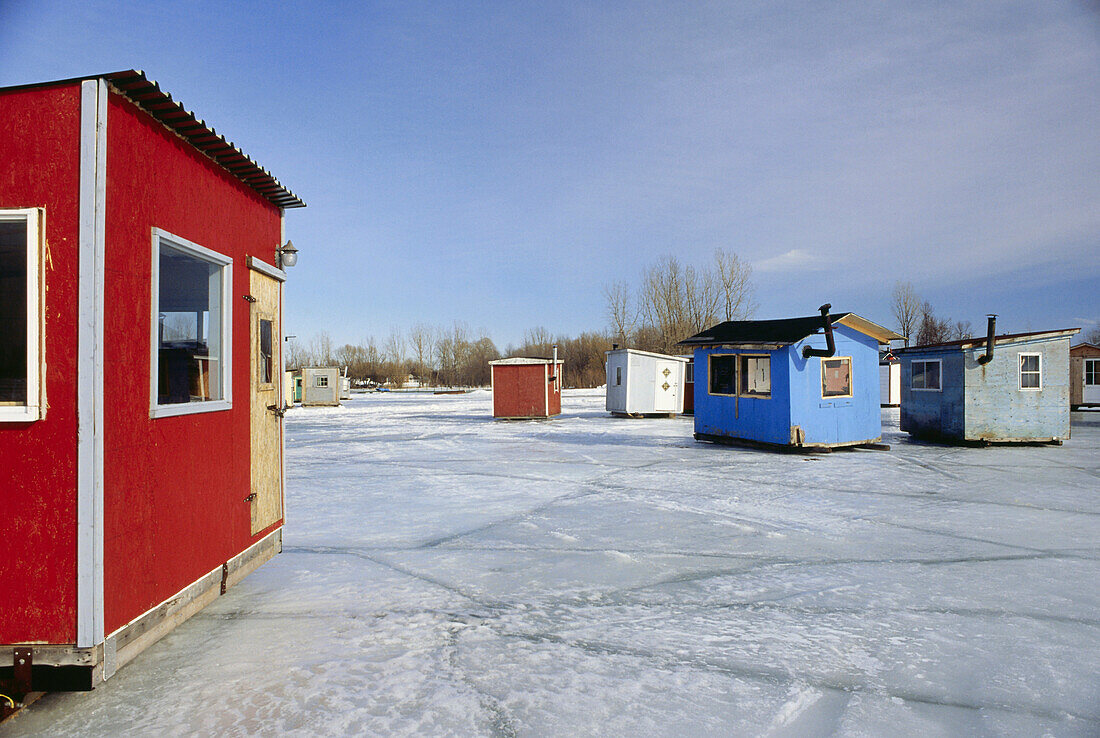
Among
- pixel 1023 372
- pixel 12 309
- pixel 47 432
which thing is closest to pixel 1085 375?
pixel 1023 372

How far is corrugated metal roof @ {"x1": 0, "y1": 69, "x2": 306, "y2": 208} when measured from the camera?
3332 mm

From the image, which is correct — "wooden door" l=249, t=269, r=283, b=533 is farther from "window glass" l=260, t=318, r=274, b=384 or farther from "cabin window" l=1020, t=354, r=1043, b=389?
"cabin window" l=1020, t=354, r=1043, b=389

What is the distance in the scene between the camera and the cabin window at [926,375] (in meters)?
16.3

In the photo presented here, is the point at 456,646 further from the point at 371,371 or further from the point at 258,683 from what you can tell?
the point at 371,371

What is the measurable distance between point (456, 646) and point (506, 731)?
103 centimetres

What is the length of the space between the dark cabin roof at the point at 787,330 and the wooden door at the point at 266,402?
11.3 m

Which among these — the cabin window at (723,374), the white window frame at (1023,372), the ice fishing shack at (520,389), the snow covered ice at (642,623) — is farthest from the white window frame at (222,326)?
the ice fishing shack at (520,389)

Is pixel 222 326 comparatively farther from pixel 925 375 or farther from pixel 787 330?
pixel 925 375

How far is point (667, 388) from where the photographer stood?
84.7ft

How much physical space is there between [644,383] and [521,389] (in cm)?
508

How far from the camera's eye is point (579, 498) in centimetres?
876

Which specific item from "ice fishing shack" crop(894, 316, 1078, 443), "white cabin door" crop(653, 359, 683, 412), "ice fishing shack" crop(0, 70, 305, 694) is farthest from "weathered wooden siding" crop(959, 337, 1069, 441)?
"ice fishing shack" crop(0, 70, 305, 694)

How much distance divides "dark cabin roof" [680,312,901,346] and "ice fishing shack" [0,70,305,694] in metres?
12.5

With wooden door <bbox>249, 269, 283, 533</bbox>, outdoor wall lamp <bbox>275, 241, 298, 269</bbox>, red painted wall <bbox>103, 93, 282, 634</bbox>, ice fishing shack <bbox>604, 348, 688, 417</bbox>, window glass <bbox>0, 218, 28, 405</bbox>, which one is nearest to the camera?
red painted wall <bbox>103, 93, 282, 634</bbox>
